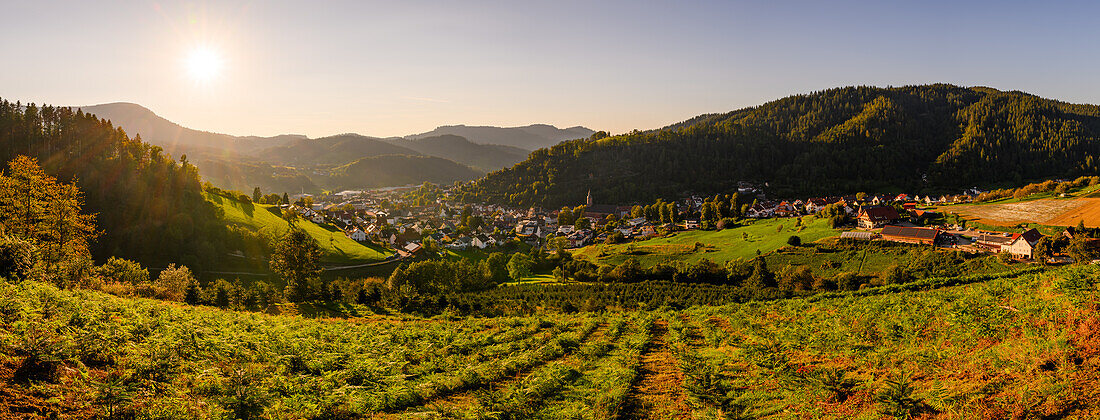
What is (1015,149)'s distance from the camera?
195000mm

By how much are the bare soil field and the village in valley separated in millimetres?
5570

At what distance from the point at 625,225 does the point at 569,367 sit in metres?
109

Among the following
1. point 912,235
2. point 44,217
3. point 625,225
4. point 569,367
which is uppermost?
point 44,217

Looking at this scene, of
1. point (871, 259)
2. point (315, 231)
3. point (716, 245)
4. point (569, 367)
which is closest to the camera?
point (569, 367)

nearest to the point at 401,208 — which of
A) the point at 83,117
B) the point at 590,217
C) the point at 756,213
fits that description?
the point at 590,217

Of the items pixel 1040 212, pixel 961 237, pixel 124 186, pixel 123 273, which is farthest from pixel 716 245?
pixel 124 186

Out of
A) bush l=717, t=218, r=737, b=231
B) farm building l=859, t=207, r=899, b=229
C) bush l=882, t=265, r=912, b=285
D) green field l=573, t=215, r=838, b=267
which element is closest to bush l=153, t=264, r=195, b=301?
green field l=573, t=215, r=838, b=267

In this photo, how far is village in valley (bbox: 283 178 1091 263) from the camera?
62.9 meters

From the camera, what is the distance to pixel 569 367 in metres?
15.4

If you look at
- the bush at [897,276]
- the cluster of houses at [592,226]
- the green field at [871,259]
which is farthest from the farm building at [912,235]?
the bush at [897,276]

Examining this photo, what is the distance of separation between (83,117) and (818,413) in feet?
396

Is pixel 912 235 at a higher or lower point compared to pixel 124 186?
lower

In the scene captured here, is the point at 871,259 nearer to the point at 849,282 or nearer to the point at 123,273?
the point at 849,282

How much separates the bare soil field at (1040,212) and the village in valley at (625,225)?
18.3 ft
